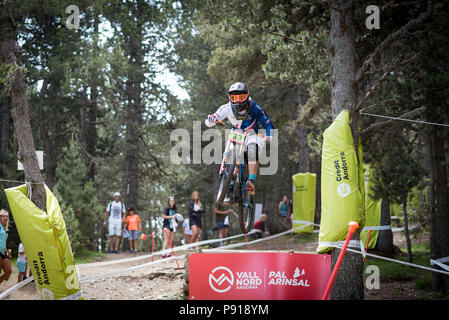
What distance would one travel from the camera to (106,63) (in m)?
15.6

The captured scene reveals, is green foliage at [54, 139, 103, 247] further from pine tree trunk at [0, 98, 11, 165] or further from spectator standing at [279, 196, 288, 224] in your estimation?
spectator standing at [279, 196, 288, 224]

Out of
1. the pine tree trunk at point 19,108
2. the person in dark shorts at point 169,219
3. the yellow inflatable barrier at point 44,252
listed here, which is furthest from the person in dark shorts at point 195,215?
the yellow inflatable barrier at point 44,252

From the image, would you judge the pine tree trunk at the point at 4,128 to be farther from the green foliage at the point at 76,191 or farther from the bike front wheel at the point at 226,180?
the bike front wheel at the point at 226,180

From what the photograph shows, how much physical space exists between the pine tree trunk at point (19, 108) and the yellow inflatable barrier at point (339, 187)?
198 inches

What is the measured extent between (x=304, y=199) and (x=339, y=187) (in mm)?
9062

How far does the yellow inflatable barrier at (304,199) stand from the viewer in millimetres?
15672

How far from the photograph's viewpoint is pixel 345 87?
7.70 metres

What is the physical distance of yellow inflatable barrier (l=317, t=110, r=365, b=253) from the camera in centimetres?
663

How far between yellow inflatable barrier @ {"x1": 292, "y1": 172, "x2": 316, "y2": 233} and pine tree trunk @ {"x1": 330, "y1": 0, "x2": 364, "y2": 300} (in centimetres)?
805

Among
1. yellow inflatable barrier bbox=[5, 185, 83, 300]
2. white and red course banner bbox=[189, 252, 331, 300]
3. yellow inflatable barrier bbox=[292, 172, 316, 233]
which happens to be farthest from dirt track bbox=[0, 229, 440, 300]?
yellow inflatable barrier bbox=[292, 172, 316, 233]

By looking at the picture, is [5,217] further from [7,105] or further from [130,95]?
[130,95]

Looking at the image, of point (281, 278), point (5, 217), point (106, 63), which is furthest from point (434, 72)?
point (106, 63)

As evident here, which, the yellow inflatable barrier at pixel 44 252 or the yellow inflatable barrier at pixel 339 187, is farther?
the yellow inflatable barrier at pixel 339 187

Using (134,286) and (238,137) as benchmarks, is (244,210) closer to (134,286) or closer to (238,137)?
(238,137)
